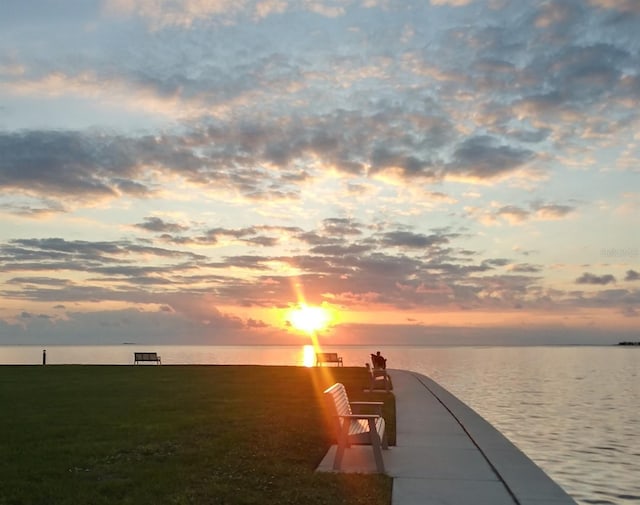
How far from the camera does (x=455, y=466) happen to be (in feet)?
34.9

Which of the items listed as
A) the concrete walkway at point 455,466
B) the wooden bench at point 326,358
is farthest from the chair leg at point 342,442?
the wooden bench at point 326,358

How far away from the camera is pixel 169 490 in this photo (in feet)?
29.7

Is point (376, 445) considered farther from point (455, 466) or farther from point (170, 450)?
point (170, 450)

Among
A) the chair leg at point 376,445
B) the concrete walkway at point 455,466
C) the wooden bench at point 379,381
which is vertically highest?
the wooden bench at point 379,381

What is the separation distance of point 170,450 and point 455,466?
16.5 ft

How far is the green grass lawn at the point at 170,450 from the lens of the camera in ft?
29.0

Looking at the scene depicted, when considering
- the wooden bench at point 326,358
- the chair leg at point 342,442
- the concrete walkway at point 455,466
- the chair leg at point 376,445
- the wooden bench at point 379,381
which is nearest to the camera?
the concrete walkway at point 455,466

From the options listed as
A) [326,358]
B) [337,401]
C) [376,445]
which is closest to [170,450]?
[337,401]

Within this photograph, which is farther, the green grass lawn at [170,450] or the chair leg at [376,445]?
the chair leg at [376,445]

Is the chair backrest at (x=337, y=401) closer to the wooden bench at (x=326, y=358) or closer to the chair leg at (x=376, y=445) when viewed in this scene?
the chair leg at (x=376, y=445)

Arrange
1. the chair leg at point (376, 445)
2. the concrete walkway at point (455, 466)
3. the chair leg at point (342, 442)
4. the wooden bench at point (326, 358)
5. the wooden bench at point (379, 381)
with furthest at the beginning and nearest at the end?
the wooden bench at point (326, 358)
the wooden bench at point (379, 381)
the chair leg at point (342, 442)
the chair leg at point (376, 445)
the concrete walkway at point (455, 466)

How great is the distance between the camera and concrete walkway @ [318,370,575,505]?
8773mm

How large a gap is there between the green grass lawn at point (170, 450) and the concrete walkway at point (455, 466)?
0.54 meters

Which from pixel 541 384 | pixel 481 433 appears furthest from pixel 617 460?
pixel 541 384
